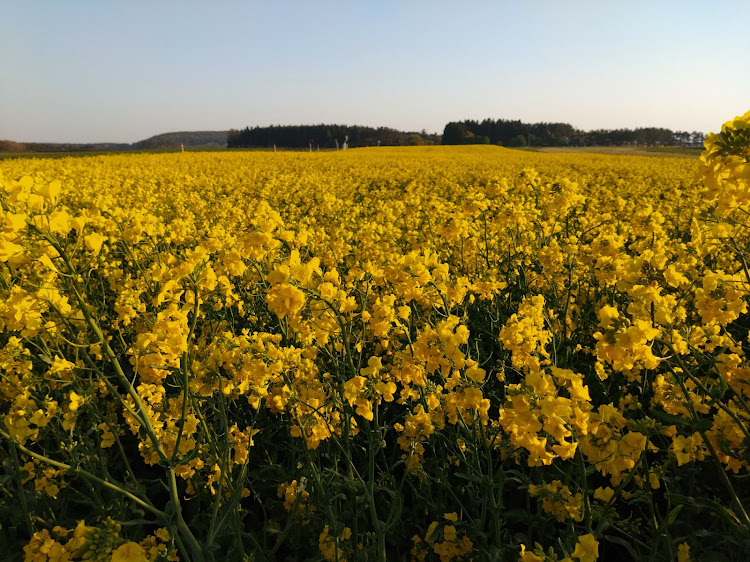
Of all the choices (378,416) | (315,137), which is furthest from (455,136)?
(378,416)

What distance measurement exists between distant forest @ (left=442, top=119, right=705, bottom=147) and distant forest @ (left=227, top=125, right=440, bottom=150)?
6805 mm

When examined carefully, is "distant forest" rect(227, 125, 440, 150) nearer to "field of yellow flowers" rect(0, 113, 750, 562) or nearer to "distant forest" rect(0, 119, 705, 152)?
"distant forest" rect(0, 119, 705, 152)

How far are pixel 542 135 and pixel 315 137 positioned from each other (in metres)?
38.8

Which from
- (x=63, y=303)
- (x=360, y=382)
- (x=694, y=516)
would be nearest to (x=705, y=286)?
(x=694, y=516)

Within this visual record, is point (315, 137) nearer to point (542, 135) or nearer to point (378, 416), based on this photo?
point (542, 135)

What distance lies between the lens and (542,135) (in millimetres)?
75812

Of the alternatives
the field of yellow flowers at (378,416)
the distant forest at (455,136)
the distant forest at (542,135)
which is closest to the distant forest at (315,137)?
the distant forest at (455,136)

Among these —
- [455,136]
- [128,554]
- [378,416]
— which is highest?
[455,136]

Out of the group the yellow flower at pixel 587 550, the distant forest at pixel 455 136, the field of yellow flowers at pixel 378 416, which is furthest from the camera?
Result: the distant forest at pixel 455 136

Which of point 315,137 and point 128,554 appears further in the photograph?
point 315,137

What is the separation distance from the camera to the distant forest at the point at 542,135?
70.9 meters

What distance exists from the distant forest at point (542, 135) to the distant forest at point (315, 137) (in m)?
6.81

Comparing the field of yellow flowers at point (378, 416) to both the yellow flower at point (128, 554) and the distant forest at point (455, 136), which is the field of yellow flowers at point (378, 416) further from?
the distant forest at point (455, 136)

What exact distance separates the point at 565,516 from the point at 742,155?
1.61 meters
